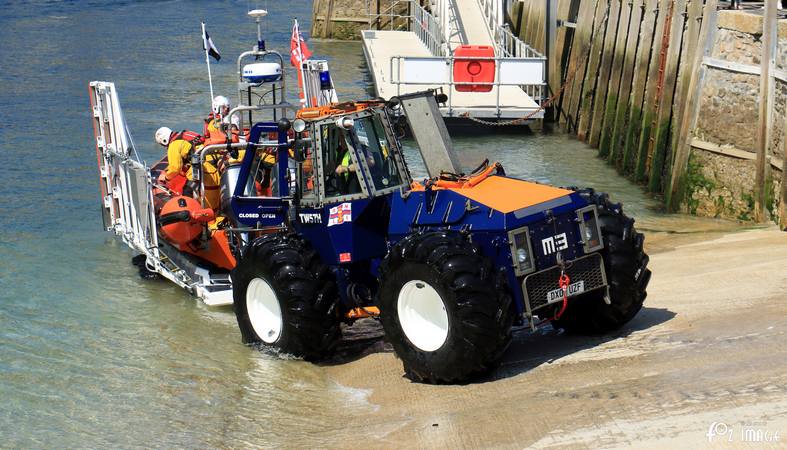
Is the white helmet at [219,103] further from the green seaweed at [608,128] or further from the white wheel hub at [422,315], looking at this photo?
the green seaweed at [608,128]

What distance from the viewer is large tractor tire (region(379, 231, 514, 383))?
7.92 meters

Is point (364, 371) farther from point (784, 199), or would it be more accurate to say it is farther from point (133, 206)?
point (784, 199)

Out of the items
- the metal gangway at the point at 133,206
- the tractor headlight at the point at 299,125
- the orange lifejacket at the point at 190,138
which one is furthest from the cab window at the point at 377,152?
the orange lifejacket at the point at 190,138

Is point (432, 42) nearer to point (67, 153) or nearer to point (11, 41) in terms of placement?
point (67, 153)

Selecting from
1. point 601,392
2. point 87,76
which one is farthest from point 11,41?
point 601,392

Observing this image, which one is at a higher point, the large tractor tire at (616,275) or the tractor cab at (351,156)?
the tractor cab at (351,156)

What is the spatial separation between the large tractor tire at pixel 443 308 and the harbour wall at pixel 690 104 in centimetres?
641

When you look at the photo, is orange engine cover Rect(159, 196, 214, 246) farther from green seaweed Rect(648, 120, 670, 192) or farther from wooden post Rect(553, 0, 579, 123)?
wooden post Rect(553, 0, 579, 123)

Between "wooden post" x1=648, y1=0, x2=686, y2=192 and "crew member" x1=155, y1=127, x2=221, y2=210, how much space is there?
297 inches

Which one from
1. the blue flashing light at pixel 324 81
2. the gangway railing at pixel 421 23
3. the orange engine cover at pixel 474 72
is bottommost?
the gangway railing at pixel 421 23

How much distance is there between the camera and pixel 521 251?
818 centimetres

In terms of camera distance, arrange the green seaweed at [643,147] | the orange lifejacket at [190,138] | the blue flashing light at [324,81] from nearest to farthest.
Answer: the orange lifejacket at [190,138]
the blue flashing light at [324,81]
the green seaweed at [643,147]

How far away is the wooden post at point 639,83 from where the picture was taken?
1900cm

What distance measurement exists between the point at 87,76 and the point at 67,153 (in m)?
9.78
